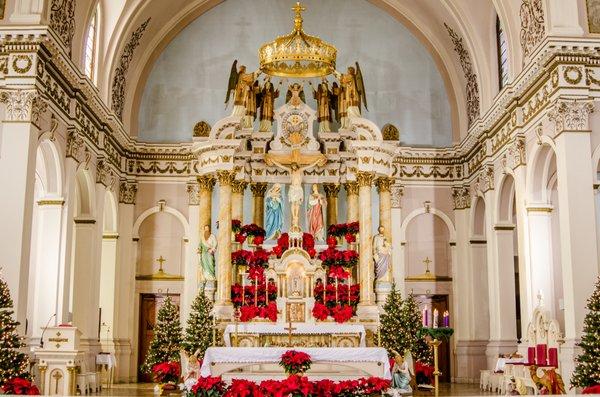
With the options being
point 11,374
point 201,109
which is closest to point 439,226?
point 201,109

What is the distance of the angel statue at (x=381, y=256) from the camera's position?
21578 mm

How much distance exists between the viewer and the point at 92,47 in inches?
823

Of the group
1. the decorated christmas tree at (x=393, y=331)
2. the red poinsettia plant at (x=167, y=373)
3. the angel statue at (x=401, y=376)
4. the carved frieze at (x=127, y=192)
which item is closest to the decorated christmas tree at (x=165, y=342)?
the red poinsettia plant at (x=167, y=373)

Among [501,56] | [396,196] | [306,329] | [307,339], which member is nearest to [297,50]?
[306,329]

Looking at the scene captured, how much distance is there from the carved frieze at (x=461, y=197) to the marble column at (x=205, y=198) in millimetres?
7563

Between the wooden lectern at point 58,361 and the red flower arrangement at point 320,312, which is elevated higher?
the red flower arrangement at point 320,312

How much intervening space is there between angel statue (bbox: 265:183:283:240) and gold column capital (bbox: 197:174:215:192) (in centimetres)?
163

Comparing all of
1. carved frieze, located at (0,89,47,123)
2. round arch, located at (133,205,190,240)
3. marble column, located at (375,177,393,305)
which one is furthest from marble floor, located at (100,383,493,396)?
carved frieze, located at (0,89,47,123)

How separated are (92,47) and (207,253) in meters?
6.28

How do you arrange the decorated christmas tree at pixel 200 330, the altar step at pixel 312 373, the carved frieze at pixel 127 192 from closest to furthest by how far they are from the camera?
the altar step at pixel 312 373 → the decorated christmas tree at pixel 200 330 → the carved frieze at pixel 127 192

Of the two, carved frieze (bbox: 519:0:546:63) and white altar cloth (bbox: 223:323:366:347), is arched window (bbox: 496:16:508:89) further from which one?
white altar cloth (bbox: 223:323:366:347)

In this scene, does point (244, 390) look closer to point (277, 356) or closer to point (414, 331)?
point (277, 356)

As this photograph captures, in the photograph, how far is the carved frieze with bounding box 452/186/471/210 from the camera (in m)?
24.0

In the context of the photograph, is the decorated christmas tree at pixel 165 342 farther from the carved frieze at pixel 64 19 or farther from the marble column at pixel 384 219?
the carved frieze at pixel 64 19
